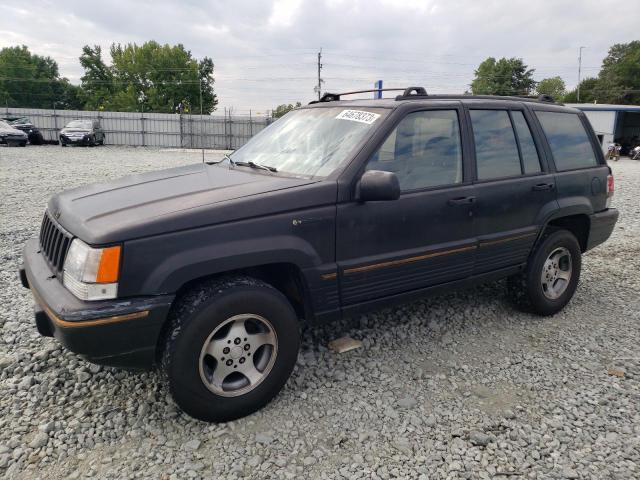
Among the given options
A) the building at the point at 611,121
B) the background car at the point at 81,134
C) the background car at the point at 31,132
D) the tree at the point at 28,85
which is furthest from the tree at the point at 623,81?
the tree at the point at 28,85

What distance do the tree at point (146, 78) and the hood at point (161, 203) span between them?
6784 centimetres

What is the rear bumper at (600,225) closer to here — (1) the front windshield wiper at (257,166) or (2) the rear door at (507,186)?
(2) the rear door at (507,186)

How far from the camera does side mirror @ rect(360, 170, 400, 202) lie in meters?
2.72

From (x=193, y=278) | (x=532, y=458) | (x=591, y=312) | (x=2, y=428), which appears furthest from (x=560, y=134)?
(x=2, y=428)

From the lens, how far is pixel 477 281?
367cm

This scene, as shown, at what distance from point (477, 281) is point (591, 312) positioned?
1.46 meters

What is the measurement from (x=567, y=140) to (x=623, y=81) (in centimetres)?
8305

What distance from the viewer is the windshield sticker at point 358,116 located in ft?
10.4

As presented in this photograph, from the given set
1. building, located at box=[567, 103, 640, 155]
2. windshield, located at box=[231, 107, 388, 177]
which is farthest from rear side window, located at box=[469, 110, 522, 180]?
building, located at box=[567, 103, 640, 155]

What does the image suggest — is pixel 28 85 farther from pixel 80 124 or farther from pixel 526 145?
pixel 526 145

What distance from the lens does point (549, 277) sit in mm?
4188

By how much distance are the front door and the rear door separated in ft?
0.59

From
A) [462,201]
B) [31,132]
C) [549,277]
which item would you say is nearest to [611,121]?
[549,277]

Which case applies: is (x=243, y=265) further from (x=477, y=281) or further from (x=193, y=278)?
(x=477, y=281)
